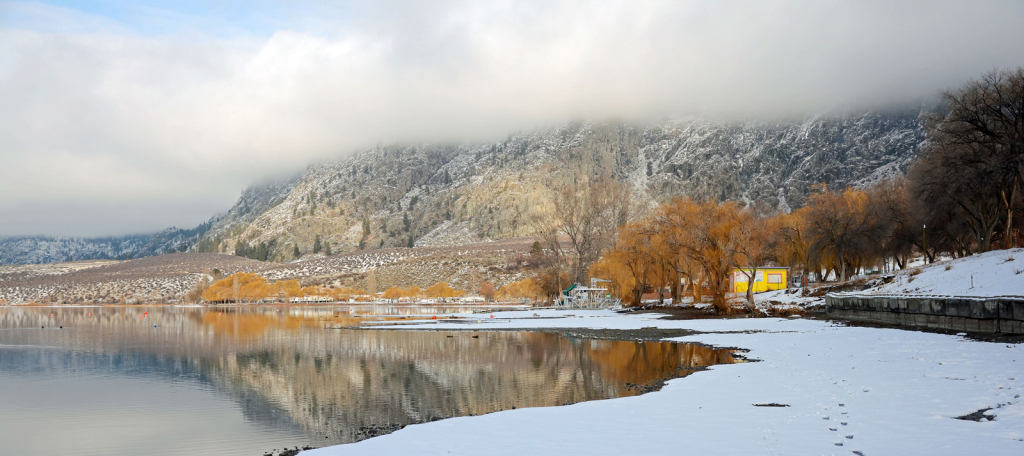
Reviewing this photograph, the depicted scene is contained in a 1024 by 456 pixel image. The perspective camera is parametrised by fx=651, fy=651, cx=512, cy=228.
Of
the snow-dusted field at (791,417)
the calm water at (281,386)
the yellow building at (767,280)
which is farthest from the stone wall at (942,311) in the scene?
the yellow building at (767,280)

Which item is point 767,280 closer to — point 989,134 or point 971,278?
point 989,134

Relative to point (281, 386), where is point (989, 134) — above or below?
above

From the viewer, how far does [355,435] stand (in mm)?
13469

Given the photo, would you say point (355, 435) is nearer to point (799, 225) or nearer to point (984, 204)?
point (984, 204)

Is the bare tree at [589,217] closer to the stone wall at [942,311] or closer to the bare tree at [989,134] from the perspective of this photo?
the bare tree at [989,134]

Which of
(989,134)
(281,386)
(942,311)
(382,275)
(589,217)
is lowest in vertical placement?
(281,386)

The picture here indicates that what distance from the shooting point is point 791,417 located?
11984mm

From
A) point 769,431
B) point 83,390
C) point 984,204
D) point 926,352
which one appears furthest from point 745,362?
point 984,204

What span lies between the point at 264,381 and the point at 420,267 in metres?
154

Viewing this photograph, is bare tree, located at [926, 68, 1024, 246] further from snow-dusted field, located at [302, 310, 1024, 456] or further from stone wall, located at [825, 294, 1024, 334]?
snow-dusted field, located at [302, 310, 1024, 456]

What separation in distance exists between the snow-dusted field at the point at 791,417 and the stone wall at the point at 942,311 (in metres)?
4.14

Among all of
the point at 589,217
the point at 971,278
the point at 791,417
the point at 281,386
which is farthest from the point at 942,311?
the point at 589,217

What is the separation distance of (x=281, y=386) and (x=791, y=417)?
15.6 m

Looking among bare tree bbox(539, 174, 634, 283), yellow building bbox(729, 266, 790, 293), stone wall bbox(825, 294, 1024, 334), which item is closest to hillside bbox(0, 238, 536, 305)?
bare tree bbox(539, 174, 634, 283)
